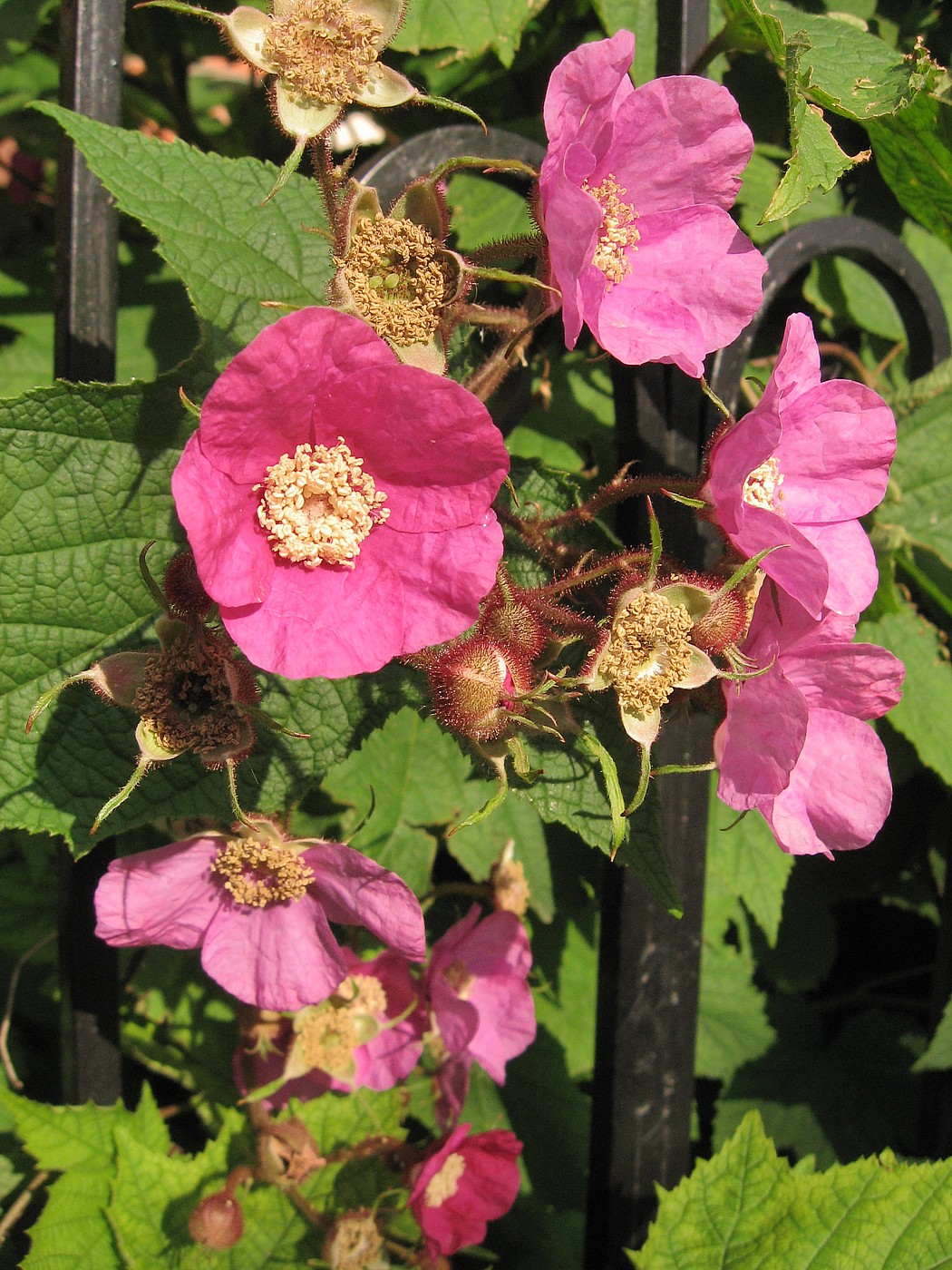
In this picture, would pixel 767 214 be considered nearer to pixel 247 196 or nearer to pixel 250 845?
pixel 247 196

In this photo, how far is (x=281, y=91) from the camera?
2.37ft

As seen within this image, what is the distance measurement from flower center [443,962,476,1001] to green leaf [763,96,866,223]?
938 millimetres

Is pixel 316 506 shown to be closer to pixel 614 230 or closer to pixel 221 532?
pixel 221 532

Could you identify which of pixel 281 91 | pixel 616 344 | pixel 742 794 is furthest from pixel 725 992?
pixel 281 91

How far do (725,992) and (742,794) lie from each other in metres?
1.29

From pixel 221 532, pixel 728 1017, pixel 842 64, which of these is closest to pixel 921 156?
pixel 842 64

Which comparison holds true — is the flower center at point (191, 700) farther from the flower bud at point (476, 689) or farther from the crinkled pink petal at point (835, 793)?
the crinkled pink petal at point (835, 793)

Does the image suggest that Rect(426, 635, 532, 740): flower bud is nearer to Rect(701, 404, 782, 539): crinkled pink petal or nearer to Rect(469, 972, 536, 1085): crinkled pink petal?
Rect(701, 404, 782, 539): crinkled pink petal

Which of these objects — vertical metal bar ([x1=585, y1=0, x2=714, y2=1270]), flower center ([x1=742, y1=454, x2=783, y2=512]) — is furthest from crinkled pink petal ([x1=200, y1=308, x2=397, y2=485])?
vertical metal bar ([x1=585, y1=0, x2=714, y2=1270])

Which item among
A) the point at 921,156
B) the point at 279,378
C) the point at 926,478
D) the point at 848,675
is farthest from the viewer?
the point at 926,478

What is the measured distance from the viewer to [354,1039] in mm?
1206

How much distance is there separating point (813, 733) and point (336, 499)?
491mm

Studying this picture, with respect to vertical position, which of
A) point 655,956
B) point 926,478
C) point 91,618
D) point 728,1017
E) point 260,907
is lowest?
point 728,1017

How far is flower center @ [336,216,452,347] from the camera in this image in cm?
73
